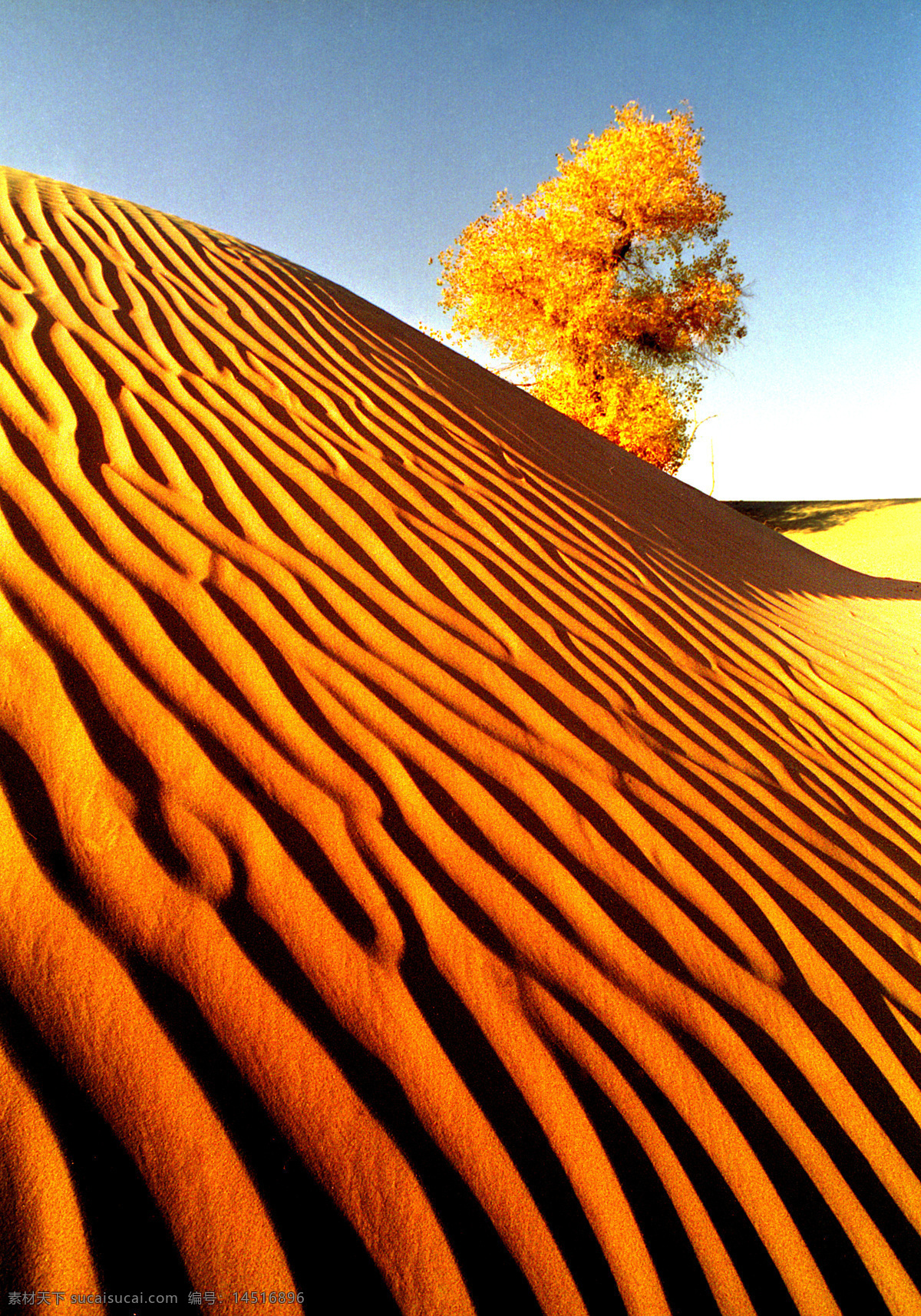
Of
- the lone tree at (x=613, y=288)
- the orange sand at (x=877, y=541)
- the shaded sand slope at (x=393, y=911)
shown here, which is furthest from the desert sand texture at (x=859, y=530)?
the shaded sand slope at (x=393, y=911)

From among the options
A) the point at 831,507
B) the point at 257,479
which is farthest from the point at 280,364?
the point at 831,507

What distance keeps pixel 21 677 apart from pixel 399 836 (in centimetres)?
82

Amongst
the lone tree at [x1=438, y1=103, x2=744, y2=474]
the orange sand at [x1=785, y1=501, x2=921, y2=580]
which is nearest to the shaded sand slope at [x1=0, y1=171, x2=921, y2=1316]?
the orange sand at [x1=785, y1=501, x2=921, y2=580]

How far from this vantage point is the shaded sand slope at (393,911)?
1045 mm

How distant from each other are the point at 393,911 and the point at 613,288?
58.1 ft

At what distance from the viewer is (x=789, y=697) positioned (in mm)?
3170

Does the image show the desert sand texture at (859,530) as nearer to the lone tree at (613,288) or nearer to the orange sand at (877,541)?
the orange sand at (877,541)

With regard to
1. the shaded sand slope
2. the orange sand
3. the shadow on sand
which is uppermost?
the shadow on sand

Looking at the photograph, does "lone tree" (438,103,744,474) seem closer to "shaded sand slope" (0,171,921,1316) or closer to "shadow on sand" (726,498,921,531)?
"shadow on sand" (726,498,921,531)

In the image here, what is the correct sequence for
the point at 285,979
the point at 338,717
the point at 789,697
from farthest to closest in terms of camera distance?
the point at 789,697, the point at 338,717, the point at 285,979

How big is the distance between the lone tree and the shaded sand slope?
1419cm

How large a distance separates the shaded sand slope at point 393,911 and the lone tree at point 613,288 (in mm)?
14188

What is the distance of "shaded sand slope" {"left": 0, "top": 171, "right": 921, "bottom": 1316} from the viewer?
1.04 m

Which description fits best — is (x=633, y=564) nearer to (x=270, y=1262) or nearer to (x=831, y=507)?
(x=270, y=1262)
